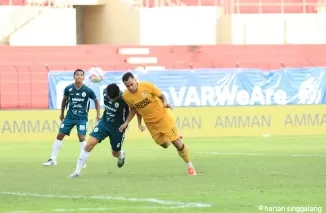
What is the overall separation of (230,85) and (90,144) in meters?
17.2

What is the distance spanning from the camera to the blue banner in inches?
1277

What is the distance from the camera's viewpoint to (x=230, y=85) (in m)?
33.7

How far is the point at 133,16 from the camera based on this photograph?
43.4 m

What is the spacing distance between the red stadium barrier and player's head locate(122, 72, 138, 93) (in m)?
17.0

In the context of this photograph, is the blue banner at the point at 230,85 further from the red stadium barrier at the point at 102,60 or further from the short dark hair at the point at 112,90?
the short dark hair at the point at 112,90

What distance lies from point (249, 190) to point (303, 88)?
69.1 ft

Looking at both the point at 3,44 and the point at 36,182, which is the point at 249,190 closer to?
the point at 36,182

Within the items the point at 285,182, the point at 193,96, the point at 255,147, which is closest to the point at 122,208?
the point at 285,182

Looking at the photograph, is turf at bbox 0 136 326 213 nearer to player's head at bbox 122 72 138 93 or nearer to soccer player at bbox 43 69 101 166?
soccer player at bbox 43 69 101 166

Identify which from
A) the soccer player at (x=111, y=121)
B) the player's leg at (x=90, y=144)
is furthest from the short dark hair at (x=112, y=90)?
the player's leg at (x=90, y=144)

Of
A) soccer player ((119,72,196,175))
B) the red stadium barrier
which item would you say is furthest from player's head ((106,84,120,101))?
the red stadium barrier

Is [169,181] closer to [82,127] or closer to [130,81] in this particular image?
[130,81]

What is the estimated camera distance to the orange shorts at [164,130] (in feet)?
55.4

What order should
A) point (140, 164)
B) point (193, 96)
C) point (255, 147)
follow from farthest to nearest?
point (193, 96)
point (255, 147)
point (140, 164)
